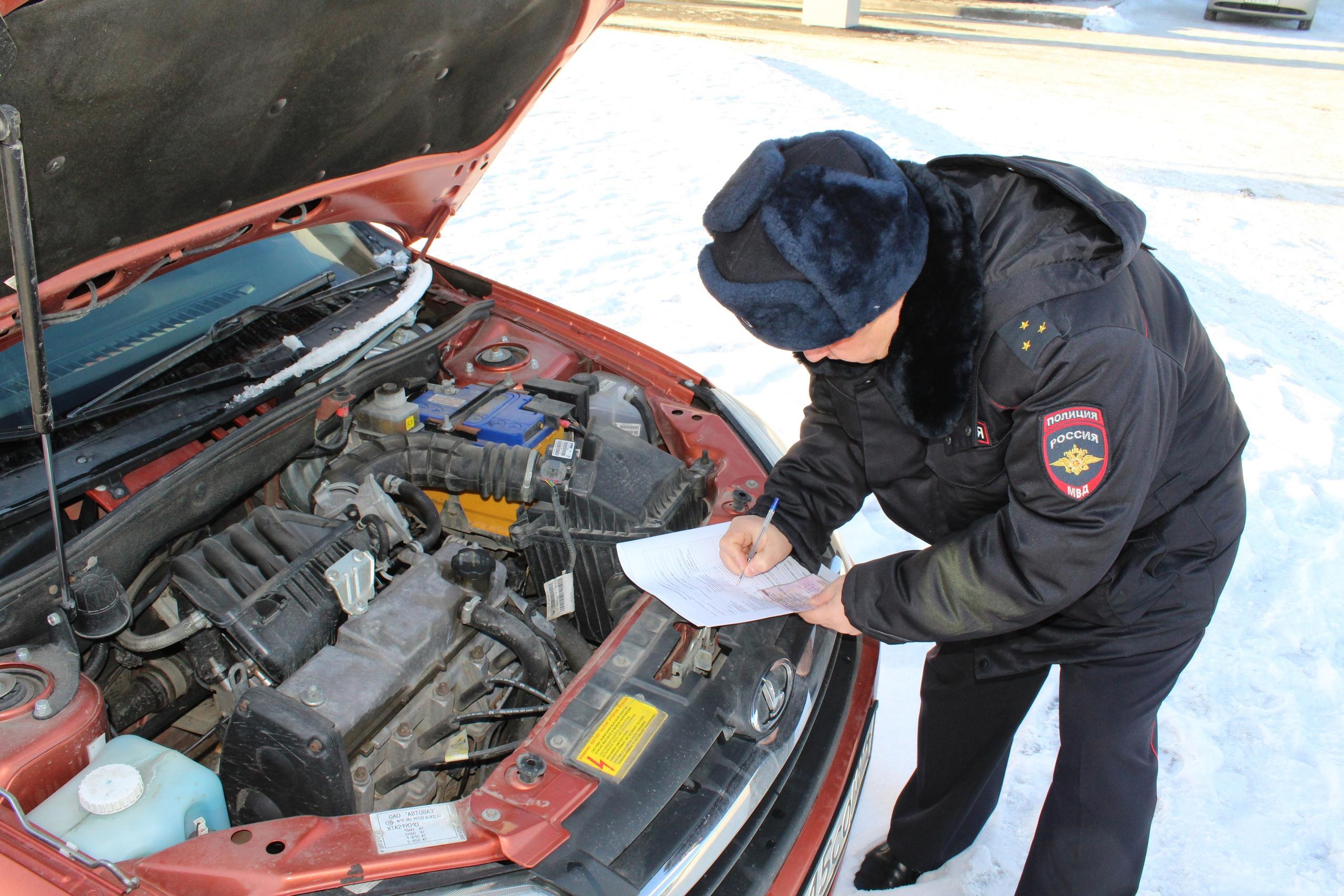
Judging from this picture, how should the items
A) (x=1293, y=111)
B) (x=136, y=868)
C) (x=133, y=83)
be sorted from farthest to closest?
1. (x=1293, y=111)
2. (x=133, y=83)
3. (x=136, y=868)

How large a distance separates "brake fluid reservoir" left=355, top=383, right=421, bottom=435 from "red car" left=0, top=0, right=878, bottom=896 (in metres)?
0.01

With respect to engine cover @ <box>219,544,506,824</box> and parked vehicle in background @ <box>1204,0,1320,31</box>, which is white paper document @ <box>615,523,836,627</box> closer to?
engine cover @ <box>219,544,506,824</box>

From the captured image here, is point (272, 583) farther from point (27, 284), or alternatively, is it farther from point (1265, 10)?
point (1265, 10)

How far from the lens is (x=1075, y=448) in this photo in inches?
57.0

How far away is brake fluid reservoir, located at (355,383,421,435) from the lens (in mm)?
2361

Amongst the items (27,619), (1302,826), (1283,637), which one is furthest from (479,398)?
(1283,637)

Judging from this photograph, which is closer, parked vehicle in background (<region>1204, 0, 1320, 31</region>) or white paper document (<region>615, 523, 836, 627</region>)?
white paper document (<region>615, 523, 836, 627</region>)

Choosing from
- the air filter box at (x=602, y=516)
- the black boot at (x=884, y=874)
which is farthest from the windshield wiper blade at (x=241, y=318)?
the black boot at (x=884, y=874)

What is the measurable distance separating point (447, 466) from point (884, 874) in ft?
4.96

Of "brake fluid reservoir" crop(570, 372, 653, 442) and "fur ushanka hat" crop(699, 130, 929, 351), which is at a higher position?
"fur ushanka hat" crop(699, 130, 929, 351)

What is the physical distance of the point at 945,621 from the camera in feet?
5.44

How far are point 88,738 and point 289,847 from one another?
441mm

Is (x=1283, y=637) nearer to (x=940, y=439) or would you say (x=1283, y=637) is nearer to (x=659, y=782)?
(x=940, y=439)

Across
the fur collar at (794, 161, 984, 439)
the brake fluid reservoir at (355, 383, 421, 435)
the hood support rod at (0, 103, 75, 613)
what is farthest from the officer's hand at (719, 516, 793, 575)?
the hood support rod at (0, 103, 75, 613)
